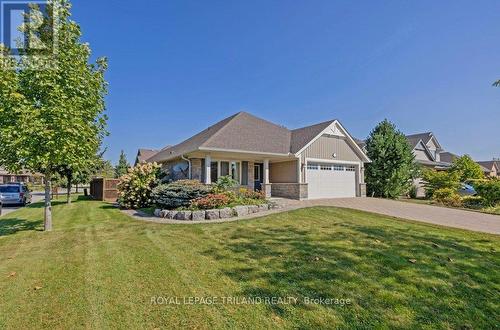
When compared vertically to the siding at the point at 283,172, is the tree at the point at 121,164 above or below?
above

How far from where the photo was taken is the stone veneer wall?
16828mm

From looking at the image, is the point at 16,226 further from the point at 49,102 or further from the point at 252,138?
the point at 252,138

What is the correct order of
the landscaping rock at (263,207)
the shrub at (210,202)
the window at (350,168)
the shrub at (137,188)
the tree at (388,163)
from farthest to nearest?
the tree at (388,163) → the window at (350,168) → the shrub at (137,188) → the landscaping rock at (263,207) → the shrub at (210,202)

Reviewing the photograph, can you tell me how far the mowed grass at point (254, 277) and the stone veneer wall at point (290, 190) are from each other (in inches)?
360

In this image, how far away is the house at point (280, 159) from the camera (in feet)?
53.0

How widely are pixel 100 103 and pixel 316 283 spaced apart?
8.98m

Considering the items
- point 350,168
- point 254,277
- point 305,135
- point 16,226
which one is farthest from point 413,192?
point 16,226

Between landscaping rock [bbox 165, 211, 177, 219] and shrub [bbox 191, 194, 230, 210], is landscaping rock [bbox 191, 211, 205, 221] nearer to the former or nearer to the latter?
shrub [bbox 191, 194, 230, 210]

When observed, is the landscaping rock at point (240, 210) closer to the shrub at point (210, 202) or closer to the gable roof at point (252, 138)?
the shrub at point (210, 202)

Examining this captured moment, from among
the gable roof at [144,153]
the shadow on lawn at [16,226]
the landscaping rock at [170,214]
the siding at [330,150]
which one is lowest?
the shadow on lawn at [16,226]

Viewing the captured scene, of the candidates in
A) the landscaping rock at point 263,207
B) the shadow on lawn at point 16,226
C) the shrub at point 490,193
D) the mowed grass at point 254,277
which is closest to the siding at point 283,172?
the landscaping rock at point 263,207

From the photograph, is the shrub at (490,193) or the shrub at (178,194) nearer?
the shrub at (178,194)

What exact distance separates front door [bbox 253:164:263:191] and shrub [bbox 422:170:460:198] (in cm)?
1462

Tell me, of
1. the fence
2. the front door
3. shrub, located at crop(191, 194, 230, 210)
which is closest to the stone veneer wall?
the front door
